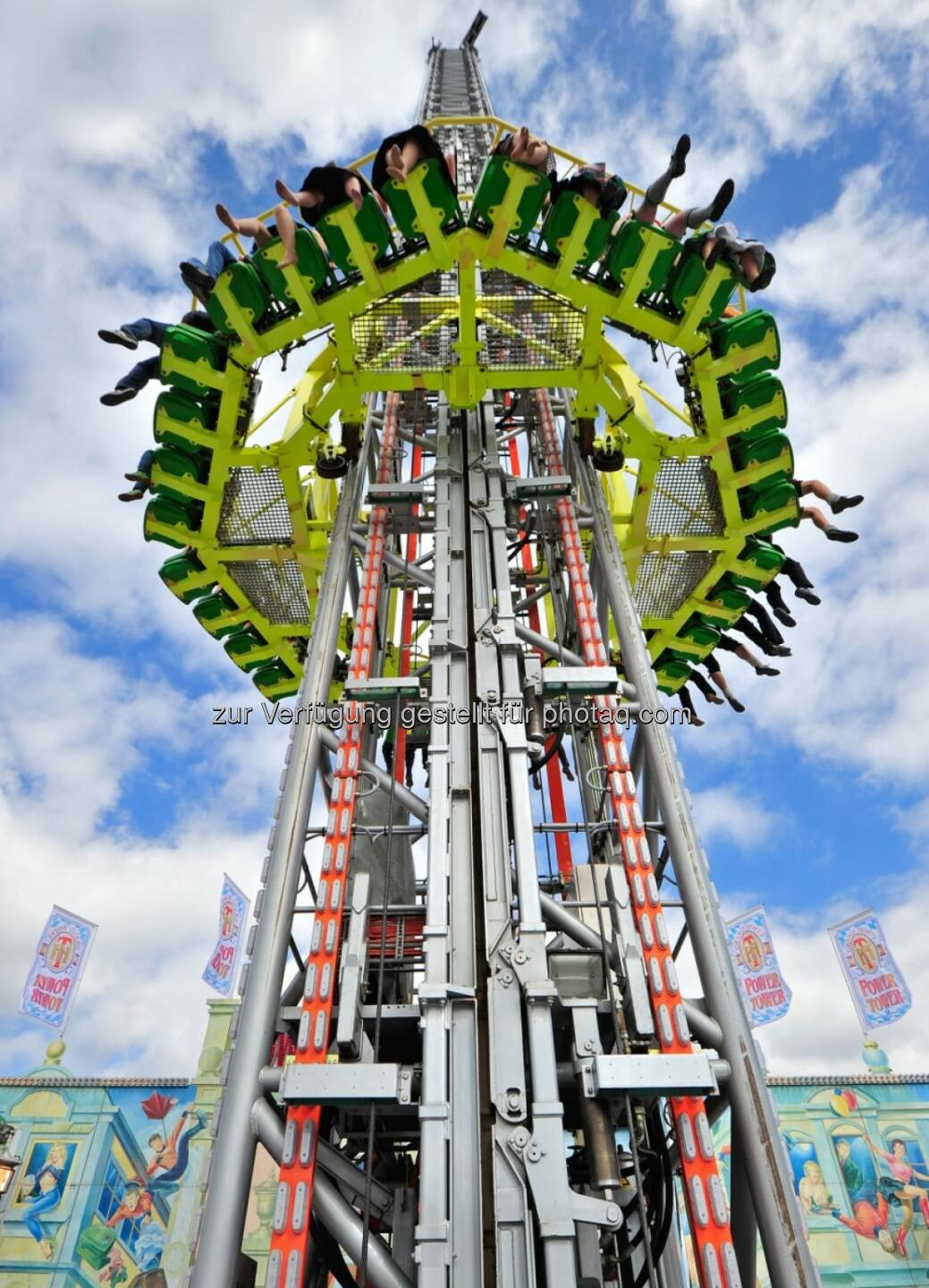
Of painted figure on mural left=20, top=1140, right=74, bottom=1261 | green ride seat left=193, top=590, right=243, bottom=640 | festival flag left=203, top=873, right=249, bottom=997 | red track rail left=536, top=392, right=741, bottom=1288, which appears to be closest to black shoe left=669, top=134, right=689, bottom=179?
red track rail left=536, top=392, right=741, bottom=1288

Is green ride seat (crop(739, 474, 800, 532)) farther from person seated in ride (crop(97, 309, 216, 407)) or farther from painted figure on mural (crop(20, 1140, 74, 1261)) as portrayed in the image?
painted figure on mural (crop(20, 1140, 74, 1261))

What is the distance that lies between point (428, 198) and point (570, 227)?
3.55ft

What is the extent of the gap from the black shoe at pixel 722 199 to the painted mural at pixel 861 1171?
20.3m

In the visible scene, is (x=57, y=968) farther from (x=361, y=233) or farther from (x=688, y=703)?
(x=361, y=233)

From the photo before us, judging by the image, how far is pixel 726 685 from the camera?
32.0 ft

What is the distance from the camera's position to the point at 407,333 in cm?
699

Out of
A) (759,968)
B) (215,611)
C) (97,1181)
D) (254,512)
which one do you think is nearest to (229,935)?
(97,1181)

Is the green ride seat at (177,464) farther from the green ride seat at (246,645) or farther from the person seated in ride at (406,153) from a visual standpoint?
the person seated in ride at (406,153)

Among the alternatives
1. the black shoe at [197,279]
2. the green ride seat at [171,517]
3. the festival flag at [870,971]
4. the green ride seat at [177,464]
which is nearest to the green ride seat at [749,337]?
the black shoe at [197,279]

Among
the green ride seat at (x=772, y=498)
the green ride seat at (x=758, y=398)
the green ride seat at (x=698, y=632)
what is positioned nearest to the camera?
the green ride seat at (x=758, y=398)

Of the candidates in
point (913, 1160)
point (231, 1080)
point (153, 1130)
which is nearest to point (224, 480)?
point (231, 1080)

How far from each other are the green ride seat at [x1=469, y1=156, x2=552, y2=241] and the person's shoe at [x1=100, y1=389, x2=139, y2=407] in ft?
10.2

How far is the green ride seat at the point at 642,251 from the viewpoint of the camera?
18.8 feet

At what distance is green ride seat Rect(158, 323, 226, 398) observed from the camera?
6.31m
